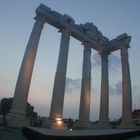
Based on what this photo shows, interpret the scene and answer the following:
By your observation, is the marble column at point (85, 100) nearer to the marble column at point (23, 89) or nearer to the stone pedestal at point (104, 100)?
the stone pedestal at point (104, 100)

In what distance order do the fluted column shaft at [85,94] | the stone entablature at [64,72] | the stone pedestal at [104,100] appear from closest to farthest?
the stone entablature at [64,72]
the fluted column shaft at [85,94]
the stone pedestal at [104,100]

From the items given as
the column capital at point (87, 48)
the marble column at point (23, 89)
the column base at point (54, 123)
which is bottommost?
the column base at point (54, 123)

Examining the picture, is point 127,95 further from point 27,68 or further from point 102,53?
point 27,68

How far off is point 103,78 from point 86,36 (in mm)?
14026

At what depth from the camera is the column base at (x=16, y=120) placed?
35.7 metres

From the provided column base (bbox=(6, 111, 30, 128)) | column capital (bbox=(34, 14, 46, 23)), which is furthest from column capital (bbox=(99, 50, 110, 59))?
column base (bbox=(6, 111, 30, 128))

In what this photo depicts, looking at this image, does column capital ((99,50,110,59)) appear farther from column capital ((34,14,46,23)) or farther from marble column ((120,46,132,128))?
column capital ((34,14,46,23))

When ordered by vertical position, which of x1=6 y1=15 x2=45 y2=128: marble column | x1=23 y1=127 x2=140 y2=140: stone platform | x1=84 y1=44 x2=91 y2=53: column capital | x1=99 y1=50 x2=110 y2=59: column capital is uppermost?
x1=99 y1=50 x2=110 y2=59: column capital

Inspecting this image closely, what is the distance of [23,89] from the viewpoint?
1553 inches

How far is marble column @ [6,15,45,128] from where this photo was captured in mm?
36375

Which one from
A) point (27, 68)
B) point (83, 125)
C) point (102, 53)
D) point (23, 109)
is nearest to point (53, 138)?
point (23, 109)

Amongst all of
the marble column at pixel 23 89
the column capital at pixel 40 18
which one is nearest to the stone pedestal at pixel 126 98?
the column capital at pixel 40 18

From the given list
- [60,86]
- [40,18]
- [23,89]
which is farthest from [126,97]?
[40,18]

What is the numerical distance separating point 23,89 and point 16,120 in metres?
6.28
